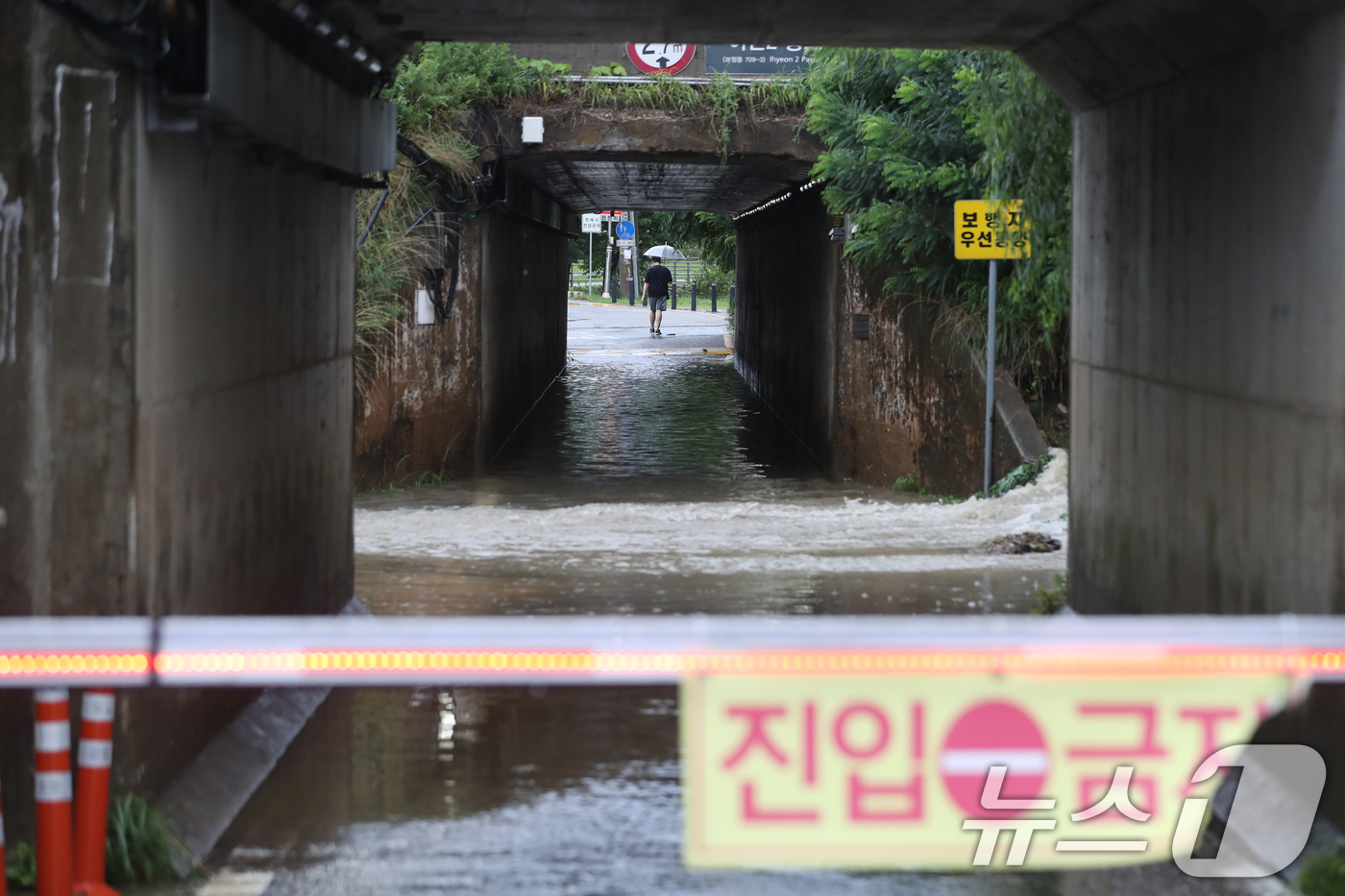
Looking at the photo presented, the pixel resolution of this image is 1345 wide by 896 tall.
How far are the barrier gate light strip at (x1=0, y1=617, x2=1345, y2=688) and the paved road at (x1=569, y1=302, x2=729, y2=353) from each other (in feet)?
100

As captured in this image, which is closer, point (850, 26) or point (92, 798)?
point (92, 798)

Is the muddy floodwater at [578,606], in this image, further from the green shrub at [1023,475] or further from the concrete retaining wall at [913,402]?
the concrete retaining wall at [913,402]

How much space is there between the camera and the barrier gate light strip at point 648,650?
3.38 m

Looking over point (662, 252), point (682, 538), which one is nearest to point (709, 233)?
point (662, 252)

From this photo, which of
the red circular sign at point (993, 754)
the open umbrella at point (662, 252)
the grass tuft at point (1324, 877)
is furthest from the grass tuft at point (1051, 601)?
the open umbrella at point (662, 252)

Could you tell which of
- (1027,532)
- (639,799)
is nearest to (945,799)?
(639,799)

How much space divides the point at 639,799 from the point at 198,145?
110 inches

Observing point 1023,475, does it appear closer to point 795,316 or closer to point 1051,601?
point 1051,601

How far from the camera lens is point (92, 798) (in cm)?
410

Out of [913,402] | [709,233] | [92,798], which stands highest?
[709,233]

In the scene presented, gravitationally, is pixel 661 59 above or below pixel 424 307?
above

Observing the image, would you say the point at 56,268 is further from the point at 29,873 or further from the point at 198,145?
the point at 29,873

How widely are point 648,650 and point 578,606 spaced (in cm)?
494

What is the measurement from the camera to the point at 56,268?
4367mm
